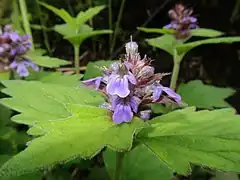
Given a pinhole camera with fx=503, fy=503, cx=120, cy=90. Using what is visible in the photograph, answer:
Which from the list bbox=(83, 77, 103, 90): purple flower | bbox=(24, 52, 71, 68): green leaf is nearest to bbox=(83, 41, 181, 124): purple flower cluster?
bbox=(83, 77, 103, 90): purple flower

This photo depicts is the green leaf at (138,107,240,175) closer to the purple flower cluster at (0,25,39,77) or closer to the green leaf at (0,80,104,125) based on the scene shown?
the green leaf at (0,80,104,125)

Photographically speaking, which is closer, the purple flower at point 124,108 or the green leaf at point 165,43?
the purple flower at point 124,108

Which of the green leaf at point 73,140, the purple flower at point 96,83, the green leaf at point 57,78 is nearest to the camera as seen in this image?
the green leaf at point 73,140

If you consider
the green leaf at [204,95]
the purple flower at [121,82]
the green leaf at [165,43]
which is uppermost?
the purple flower at [121,82]

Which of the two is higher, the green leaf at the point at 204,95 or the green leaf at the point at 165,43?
the green leaf at the point at 165,43

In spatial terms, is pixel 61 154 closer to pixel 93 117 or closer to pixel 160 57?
pixel 93 117

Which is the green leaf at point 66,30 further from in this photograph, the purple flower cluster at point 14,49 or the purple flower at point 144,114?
the purple flower at point 144,114

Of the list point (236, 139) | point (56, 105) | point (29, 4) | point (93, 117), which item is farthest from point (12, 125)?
point (29, 4)

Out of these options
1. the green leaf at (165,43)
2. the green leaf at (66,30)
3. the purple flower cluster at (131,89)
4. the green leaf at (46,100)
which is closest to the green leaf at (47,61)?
the green leaf at (66,30)
